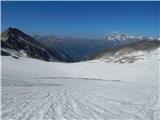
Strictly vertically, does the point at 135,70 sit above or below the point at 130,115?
above

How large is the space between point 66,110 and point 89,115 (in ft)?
5.11

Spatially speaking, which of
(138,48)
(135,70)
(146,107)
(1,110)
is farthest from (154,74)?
(138,48)

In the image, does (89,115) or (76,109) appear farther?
(76,109)

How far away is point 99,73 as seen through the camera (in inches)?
2151

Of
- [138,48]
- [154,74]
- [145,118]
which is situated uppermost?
[138,48]

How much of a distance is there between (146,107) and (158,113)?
2116 mm

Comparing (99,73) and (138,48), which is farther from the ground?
(138,48)

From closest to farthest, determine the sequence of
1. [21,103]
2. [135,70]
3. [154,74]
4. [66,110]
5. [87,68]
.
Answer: [66,110] < [21,103] < [154,74] < [135,70] < [87,68]

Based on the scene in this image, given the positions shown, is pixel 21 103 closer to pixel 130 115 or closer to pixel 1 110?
pixel 1 110

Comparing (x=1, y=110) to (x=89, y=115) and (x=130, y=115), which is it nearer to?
(x=89, y=115)

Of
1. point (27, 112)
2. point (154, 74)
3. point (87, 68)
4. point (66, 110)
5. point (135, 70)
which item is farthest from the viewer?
point (87, 68)

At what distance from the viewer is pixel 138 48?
169 metres

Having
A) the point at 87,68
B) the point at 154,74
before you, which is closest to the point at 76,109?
the point at 154,74

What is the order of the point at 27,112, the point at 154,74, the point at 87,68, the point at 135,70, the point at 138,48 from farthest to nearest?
the point at 138,48, the point at 87,68, the point at 135,70, the point at 154,74, the point at 27,112
